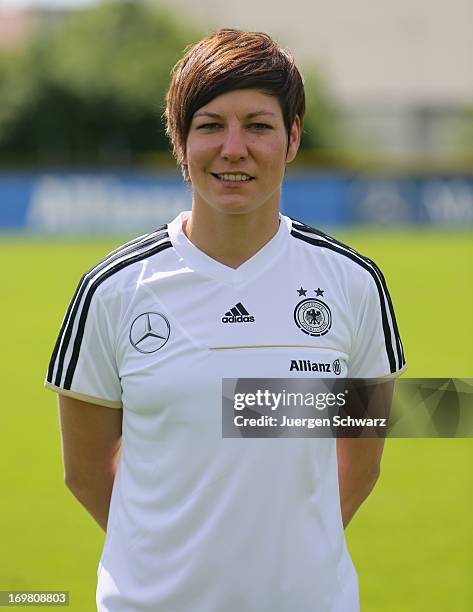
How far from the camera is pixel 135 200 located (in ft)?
75.3

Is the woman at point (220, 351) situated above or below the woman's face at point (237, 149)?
below

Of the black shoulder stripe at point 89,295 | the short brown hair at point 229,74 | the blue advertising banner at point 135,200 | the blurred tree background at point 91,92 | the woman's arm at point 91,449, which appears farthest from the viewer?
the blurred tree background at point 91,92

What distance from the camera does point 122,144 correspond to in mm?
36094

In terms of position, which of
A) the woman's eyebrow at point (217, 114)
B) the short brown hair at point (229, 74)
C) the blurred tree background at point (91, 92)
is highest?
the blurred tree background at point (91, 92)

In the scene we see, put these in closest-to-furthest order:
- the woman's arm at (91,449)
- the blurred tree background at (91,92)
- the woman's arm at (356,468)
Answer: the woman's arm at (91,449), the woman's arm at (356,468), the blurred tree background at (91,92)

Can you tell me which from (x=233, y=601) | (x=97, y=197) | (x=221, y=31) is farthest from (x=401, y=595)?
(x=97, y=197)

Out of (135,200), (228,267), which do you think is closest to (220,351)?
(228,267)

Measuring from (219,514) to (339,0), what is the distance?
1839 inches

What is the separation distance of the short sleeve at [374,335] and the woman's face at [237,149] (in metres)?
0.32

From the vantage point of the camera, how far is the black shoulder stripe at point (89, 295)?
215cm

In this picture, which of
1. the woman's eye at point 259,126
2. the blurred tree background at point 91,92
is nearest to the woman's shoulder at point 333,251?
the woman's eye at point 259,126

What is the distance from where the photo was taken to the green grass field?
14.6ft

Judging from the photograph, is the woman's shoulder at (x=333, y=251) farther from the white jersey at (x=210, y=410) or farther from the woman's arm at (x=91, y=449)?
the woman's arm at (x=91, y=449)

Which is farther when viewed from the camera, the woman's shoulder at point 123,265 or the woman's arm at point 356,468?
the woman's arm at point 356,468
